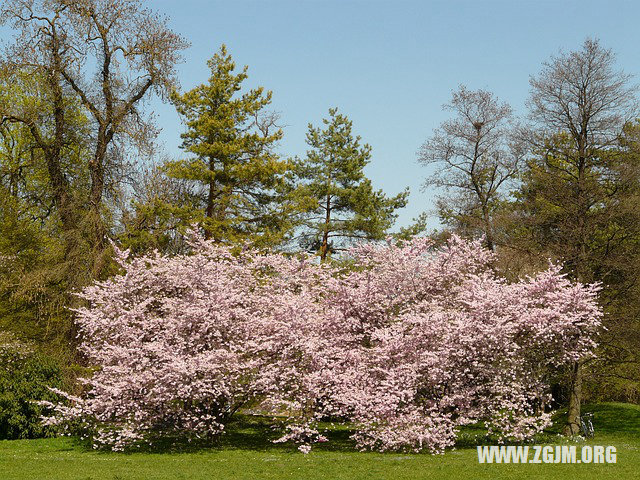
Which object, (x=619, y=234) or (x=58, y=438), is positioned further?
(x=619, y=234)

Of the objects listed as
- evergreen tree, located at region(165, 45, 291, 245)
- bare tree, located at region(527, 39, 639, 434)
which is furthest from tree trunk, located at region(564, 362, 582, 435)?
evergreen tree, located at region(165, 45, 291, 245)

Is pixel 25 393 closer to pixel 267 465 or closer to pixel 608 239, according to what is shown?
pixel 267 465

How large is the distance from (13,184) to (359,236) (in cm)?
1726

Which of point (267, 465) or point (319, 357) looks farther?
point (319, 357)

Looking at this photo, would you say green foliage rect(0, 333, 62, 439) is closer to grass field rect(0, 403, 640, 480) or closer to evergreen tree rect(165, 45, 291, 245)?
grass field rect(0, 403, 640, 480)

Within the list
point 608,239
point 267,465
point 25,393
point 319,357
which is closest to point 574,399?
point 608,239

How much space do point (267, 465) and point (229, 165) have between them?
17.5m

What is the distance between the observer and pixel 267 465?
13.9m

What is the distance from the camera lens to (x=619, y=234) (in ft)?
80.8

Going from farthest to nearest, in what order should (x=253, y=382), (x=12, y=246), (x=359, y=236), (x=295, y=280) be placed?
(x=359, y=236)
(x=12, y=246)
(x=295, y=280)
(x=253, y=382)

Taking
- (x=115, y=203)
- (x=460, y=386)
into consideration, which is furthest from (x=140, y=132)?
(x=460, y=386)

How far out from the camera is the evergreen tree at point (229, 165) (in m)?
28.8

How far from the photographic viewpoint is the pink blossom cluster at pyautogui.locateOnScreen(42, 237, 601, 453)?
52.3 ft

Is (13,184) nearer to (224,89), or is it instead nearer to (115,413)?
(224,89)
